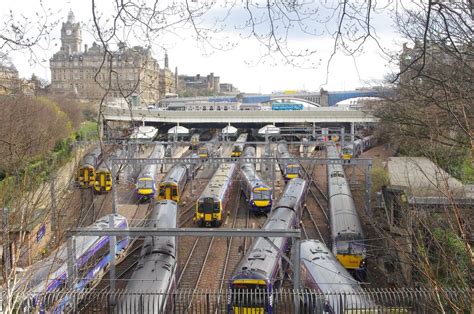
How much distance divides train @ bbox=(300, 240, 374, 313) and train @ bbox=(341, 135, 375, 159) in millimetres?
17261

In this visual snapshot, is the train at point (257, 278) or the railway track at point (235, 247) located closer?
the train at point (257, 278)

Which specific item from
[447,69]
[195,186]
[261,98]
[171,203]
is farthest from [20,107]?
[261,98]

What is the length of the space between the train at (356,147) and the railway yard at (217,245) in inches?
58.8

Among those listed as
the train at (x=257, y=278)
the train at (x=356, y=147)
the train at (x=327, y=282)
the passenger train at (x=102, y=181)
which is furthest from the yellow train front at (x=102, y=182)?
the train at (x=327, y=282)

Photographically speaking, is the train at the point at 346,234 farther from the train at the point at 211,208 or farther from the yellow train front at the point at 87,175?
the yellow train front at the point at 87,175

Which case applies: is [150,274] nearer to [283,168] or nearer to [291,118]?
[283,168]

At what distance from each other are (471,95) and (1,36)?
8.69 metres

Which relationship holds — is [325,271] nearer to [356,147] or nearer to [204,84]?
[356,147]

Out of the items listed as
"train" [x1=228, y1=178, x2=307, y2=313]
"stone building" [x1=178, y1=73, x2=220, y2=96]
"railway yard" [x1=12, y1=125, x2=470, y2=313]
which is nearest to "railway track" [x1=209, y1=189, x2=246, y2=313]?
"railway yard" [x1=12, y1=125, x2=470, y2=313]

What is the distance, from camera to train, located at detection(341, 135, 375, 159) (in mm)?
28812

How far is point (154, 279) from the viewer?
9.29 meters

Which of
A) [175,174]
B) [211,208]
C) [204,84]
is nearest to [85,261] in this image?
[211,208]

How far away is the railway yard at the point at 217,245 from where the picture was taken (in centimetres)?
904

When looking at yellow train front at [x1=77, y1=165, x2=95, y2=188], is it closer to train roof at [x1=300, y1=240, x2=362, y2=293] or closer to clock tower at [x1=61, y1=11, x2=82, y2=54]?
train roof at [x1=300, y1=240, x2=362, y2=293]
